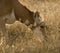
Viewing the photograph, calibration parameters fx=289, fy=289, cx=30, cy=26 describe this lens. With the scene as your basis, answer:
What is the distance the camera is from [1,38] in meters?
4.81

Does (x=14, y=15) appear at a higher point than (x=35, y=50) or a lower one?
higher

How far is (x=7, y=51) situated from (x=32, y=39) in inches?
23.6

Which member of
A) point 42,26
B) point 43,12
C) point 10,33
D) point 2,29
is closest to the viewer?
point 42,26

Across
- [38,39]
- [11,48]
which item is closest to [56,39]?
[38,39]

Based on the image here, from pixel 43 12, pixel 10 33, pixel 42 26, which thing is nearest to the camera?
pixel 42 26

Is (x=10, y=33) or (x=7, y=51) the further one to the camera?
(x=10, y=33)

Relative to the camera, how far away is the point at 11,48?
4.54m

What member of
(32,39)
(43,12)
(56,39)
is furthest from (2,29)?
(43,12)

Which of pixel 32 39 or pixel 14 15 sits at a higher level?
pixel 14 15

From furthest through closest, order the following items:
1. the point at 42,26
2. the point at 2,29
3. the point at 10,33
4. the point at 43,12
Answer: the point at 43,12, the point at 10,33, the point at 2,29, the point at 42,26

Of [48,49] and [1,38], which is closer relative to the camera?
[48,49]

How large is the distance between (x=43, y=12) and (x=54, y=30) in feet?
2.86

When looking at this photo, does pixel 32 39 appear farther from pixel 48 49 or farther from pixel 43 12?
pixel 43 12

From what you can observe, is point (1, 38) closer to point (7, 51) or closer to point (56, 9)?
point (7, 51)
